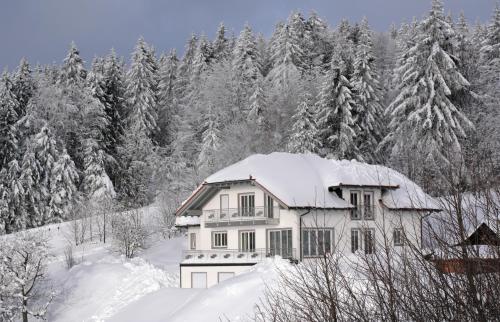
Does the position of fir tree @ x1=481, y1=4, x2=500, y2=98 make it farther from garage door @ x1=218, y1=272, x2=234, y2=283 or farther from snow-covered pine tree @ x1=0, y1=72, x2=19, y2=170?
snow-covered pine tree @ x1=0, y1=72, x2=19, y2=170

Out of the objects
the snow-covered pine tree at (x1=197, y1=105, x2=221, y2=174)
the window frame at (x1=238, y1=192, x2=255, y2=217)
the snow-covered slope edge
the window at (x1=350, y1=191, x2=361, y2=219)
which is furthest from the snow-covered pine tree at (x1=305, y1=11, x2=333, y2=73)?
the snow-covered slope edge

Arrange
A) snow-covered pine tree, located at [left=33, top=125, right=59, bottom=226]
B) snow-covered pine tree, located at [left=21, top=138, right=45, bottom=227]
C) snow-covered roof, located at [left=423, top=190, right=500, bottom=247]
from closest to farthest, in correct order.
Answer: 1. snow-covered roof, located at [left=423, top=190, right=500, bottom=247]
2. snow-covered pine tree, located at [left=21, top=138, right=45, bottom=227]
3. snow-covered pine tree, located at [left=33, top=125, right=59, bottom=226]

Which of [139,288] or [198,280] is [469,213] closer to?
[198,280]

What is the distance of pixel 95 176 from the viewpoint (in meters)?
64.2

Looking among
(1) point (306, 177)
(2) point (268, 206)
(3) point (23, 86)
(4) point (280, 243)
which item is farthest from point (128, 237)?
(3) point (23, 86)

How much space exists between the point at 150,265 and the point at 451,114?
2295 centimetres

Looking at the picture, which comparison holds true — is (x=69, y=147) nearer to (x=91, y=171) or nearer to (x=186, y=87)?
(x=91, y=171)

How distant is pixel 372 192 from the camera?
Result: 3966 cm

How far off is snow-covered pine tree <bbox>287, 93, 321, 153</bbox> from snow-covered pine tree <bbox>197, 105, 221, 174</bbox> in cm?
830

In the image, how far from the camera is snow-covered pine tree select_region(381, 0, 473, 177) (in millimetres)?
47812

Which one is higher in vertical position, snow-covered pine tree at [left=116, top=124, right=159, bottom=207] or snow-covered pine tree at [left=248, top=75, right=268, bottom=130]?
snow-covered pine tree at [left=248, top=75, right=268, bottom=130]

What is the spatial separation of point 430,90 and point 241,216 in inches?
730

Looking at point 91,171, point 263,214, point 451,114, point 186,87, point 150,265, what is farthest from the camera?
point 186,87

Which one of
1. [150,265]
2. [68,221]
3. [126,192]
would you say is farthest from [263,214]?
[126,192]
